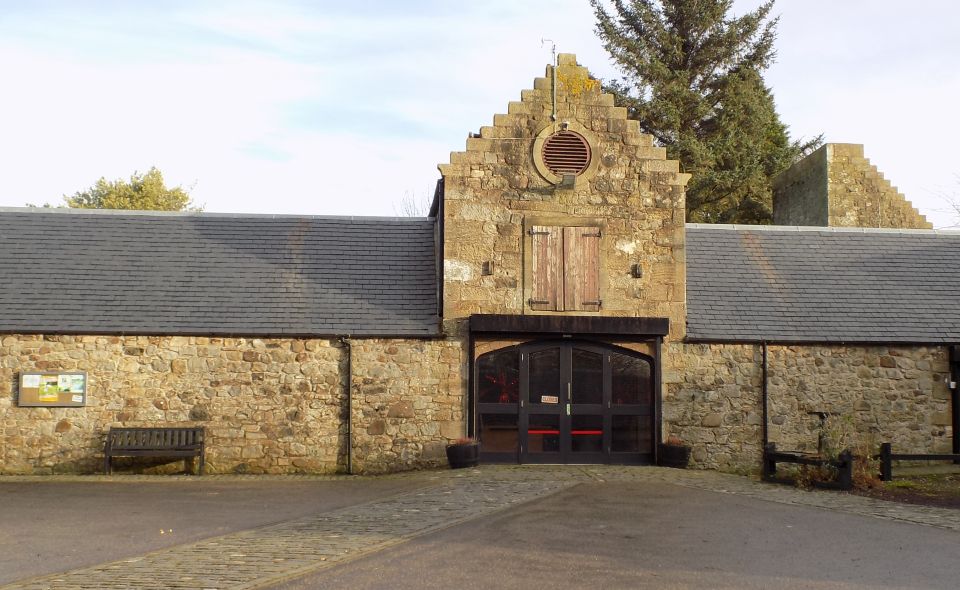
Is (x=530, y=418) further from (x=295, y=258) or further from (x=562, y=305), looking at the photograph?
(x=295, y=258)

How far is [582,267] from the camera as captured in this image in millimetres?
17000

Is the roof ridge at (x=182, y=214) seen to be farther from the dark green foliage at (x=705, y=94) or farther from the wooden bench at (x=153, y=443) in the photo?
the dark green foliage at (x=705, y=94)

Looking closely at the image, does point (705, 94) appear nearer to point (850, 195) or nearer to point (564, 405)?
point (850, 195)

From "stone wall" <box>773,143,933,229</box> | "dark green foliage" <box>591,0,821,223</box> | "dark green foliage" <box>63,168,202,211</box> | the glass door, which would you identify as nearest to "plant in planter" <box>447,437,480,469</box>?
the glass door

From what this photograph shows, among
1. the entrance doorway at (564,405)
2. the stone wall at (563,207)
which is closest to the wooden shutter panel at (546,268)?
the stone wall at (563,207)

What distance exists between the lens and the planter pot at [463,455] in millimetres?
16000

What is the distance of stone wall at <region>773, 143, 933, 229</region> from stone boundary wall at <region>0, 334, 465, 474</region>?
41.3 ft

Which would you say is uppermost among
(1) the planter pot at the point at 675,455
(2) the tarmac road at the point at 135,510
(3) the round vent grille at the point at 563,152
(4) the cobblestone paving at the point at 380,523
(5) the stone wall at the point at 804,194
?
(5) the stone wall at the point at 804,194

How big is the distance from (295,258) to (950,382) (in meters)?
12.4

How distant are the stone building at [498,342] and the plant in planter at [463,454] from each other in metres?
0.48

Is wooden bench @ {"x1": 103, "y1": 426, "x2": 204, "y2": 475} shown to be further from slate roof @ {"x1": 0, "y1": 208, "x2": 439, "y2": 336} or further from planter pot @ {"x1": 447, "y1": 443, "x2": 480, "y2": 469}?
planter pot @ {"x1": 447, "y1": 443, "x2": 480, "y2": 469}

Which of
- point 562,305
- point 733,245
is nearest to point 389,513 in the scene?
point 562,305

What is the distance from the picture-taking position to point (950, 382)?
17.5 metres

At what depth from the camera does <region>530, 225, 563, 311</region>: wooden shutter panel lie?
16875 mm
